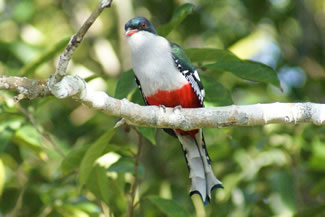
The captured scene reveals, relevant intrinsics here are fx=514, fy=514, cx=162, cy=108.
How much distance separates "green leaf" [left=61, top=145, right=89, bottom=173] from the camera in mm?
3985

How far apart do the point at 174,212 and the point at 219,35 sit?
4014 mm

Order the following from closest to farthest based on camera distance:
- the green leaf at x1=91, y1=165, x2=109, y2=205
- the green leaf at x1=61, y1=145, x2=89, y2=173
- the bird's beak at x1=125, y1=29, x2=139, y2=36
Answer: the green leaf at x1=61, y1=145, x2=89, y2=173, the green leaf at x1=91, y1=165, x2=109, y2=205, the bird's beak at x1=125, y1=29, x2=139, y2=36

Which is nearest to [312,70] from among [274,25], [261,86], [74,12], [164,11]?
[261,86]

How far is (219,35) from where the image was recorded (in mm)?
7336

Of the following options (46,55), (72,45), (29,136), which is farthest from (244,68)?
(29,136)

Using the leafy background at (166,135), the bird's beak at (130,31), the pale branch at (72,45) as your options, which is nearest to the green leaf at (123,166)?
the leafy background at (166,135)

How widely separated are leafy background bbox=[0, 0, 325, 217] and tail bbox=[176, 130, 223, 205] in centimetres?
27

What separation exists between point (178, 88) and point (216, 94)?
0.52m

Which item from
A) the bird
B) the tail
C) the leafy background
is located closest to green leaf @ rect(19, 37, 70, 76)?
the leafy background

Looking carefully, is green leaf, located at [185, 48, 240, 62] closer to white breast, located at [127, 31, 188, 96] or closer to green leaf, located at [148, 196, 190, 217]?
white breast, located at [127, 31, 188, 96]

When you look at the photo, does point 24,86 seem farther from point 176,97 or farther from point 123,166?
point 176,97

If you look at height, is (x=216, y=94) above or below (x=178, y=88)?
above

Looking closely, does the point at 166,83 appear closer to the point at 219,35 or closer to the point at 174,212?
the point at 174,212

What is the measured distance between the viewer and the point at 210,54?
4082 mm
